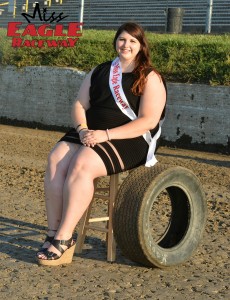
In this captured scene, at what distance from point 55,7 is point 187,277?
94.9 ft

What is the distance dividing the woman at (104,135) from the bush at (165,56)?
830cm

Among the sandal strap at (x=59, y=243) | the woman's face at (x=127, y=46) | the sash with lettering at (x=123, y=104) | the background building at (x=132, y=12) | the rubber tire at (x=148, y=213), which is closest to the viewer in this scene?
the rubber tire at (x=148, y=213)

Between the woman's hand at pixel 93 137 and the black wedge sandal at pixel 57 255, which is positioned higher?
the woman's hand at pixel 93 137

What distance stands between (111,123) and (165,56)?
10502 mm

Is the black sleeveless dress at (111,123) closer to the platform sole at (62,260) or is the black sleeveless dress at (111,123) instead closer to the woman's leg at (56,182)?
the woman's leg at (56,182)

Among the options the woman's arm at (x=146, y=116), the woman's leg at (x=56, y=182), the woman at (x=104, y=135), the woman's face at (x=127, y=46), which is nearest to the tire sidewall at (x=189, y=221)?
the woman at (x=104, y=135)

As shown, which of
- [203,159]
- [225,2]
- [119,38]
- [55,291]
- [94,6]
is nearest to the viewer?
[55,291]

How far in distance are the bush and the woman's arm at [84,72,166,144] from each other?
8.35 m

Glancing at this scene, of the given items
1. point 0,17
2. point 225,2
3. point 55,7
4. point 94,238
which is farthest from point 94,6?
point 94,238

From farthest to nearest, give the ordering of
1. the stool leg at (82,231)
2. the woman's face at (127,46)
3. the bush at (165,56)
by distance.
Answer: the bush at (165,56), the stool leg at (82,231), the woman's face at (127,46)

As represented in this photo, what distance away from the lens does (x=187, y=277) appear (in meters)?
5.16

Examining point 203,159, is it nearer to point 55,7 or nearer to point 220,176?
point 220,176

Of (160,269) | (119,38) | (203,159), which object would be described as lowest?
(203,159)

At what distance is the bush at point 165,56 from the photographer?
1421 centimetres
